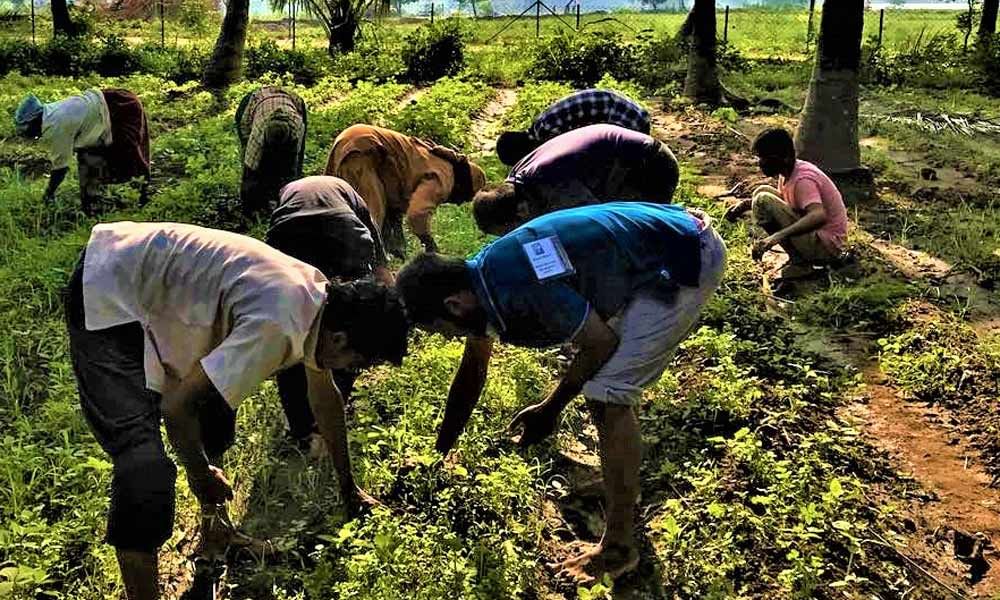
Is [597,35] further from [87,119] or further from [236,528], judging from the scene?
[236,528]

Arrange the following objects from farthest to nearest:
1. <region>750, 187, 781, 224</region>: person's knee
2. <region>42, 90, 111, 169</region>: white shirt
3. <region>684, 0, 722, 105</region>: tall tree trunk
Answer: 1. <region>684, 0, 722, 105</region>: tall tree trunk
2. <region>42, 90, 111, 169</region>: white shirt
3. <region>750, 187, 781, 224</region>: person's knee

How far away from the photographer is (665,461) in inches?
162

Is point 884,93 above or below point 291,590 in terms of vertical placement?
above

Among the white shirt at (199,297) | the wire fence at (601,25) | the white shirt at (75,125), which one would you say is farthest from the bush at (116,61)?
the white shirt at (199,297)

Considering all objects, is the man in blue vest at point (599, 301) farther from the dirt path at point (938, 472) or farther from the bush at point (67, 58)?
the bush at point (67, 58)

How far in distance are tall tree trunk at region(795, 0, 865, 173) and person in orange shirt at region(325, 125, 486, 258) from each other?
15.8 ft

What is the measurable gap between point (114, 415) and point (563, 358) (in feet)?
9.40

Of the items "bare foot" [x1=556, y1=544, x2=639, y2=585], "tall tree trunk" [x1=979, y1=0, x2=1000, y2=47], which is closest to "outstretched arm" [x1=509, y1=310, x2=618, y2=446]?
"bare foot" [x1=556, y1=544, x2=639, y2=585]

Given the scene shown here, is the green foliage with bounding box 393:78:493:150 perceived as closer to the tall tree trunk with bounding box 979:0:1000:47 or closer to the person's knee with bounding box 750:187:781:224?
the person's knee with bounding box 750:187:781:224

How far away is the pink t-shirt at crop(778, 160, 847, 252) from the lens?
5.89 metres

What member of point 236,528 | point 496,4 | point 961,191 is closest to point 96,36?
point 961,191

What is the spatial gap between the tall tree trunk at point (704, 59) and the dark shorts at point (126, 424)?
1197 centimetres

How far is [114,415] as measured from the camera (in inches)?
107

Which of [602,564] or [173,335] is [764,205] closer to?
[602,564]
